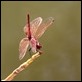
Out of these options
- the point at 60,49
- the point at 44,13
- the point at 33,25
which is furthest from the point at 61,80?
the point at 33,25

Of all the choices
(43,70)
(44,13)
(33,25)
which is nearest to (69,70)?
(43,70)

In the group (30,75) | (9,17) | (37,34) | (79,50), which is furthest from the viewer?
(9,17)

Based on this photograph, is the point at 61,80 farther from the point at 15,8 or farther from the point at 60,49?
the point at 15,8

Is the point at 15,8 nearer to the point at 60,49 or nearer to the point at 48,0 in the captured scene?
the point at 48,0

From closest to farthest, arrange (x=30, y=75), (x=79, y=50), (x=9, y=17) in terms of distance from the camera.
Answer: (x=30, y=75)
(x=79, y=50)
(x=9, y=17)

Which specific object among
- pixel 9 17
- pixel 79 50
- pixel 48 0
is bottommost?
pixel 79 50

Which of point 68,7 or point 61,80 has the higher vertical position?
point 68,7

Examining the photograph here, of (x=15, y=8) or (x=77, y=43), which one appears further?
(x=15, y=8)
